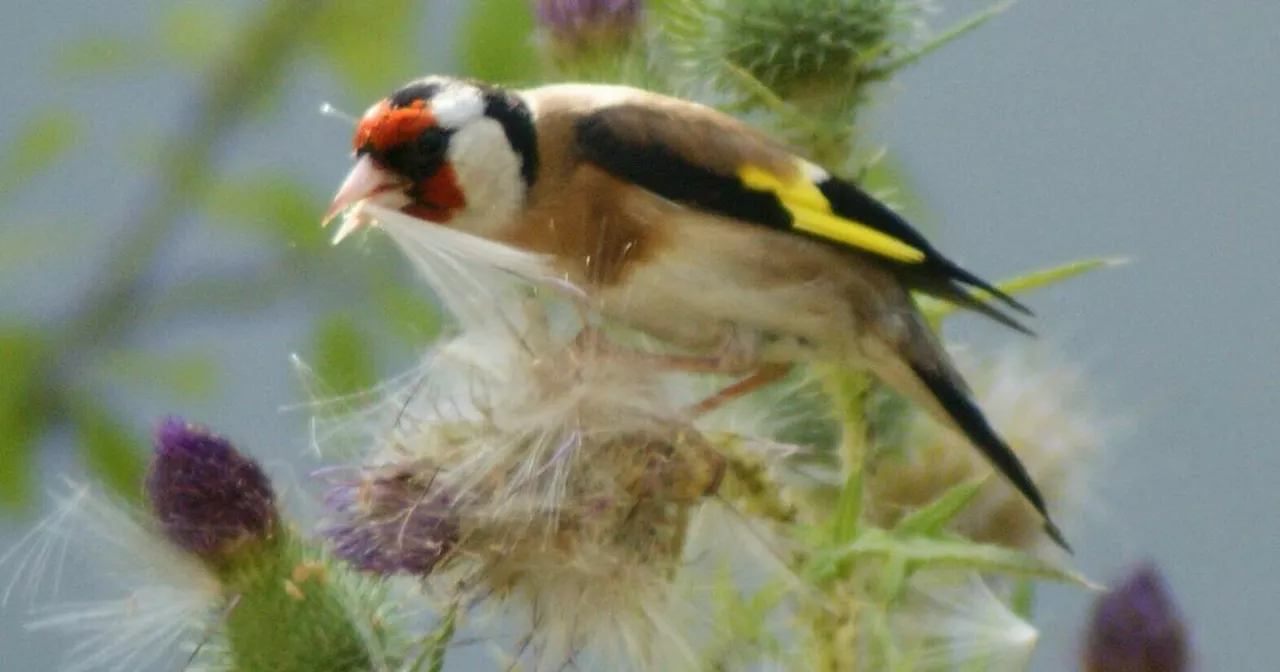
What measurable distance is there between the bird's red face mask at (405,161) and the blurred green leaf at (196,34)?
1.70 feet

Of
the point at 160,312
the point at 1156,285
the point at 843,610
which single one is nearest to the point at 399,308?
the point at 160,312

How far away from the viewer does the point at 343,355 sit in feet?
4.24

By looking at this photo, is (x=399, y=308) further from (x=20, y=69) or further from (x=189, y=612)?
(x=20, y=69)

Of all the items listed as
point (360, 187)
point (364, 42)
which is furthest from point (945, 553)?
point (364, 42)

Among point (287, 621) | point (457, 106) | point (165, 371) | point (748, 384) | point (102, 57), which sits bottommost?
point (165, 371)

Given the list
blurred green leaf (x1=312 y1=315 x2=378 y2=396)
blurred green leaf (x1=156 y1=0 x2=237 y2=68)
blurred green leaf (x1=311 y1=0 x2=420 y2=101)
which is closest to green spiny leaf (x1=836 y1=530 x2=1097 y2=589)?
blurred green leaf (x1=312 y1=315 x2=378 y2=396)

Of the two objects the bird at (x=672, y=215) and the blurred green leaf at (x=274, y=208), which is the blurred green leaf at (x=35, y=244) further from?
the bird at (x=672, y=215)

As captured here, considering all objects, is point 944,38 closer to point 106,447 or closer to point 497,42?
point 497,42

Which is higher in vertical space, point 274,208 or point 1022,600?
point 274,208

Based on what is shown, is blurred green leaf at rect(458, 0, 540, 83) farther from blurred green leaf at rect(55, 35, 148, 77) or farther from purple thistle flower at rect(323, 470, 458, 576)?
purple thistle flower at rect(323, 470, 458, 576)

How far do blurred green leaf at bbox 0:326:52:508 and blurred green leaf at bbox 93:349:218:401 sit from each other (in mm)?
61

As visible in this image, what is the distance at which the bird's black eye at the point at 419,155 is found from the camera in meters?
0.92

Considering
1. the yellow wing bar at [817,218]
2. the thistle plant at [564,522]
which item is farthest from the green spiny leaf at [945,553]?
the yellow wing bar at [817,218]

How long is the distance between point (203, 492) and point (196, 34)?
0.58 meters
